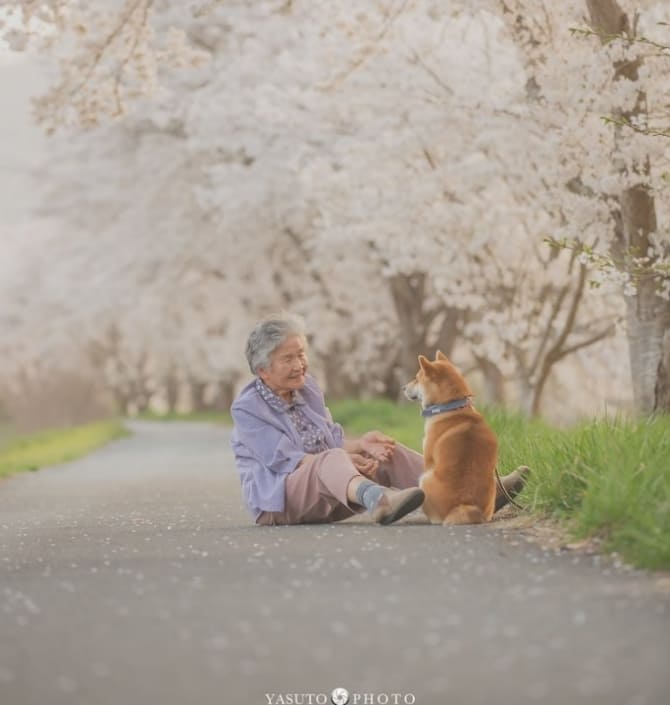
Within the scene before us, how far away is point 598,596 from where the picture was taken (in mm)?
4832

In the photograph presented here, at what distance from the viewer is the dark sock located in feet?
23.4

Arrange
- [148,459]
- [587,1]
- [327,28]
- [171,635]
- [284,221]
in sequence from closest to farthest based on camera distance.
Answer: [171,635]
[587,1]
[327,28]
[148,459]
[284,221]

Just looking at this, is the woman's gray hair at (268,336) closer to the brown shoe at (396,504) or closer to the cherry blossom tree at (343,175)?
the brown shoe at (396,504)

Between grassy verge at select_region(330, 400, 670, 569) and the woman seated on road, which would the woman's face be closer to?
the woman seated on road

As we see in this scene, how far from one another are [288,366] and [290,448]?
0.52 meters

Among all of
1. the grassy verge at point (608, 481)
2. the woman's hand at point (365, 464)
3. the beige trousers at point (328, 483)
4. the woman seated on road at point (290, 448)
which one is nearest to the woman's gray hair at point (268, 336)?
the woman seated on road at point (290, 448)

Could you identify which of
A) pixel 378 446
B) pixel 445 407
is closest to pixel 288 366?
pixel 378 446

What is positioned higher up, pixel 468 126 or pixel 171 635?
pixel 468 126

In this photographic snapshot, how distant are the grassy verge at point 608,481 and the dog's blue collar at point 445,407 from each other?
2.22 feet

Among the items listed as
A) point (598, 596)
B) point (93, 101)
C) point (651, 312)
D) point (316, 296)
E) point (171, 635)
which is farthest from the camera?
point (316, 296)

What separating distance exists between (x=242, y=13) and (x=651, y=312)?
1375 centimetres

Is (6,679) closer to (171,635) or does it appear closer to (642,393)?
(171,635)

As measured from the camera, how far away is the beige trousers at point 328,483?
291 inches

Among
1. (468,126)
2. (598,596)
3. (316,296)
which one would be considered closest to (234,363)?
(316,296)
